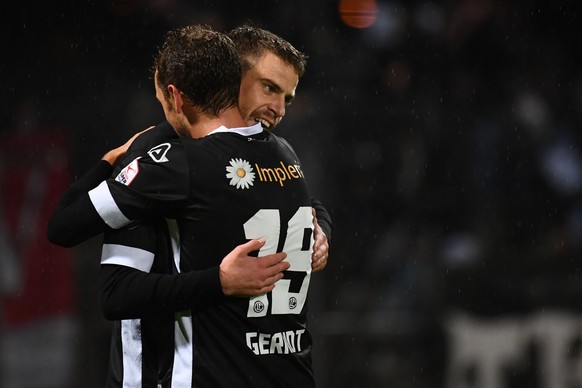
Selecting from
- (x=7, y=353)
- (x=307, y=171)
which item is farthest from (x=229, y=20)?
(x=7, y=353)

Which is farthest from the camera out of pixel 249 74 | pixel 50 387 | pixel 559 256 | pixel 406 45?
pixel 406 45

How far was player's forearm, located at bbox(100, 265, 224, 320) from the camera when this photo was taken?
5.37 ft

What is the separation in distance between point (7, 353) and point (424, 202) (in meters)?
2.24

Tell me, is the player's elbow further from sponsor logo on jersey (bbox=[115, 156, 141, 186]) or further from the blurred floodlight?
the blurred floodlight

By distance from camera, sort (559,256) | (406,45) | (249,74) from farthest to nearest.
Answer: (406,45), (559,256), (249,74)

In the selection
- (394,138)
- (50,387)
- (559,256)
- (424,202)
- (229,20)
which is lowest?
(50,387)

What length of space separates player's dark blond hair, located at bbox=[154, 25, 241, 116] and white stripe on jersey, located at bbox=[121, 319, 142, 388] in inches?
17.8

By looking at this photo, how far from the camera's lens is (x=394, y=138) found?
4.76 meters

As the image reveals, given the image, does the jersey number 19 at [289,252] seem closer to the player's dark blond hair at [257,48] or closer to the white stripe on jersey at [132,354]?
the white stripe on jersey at [132,354]

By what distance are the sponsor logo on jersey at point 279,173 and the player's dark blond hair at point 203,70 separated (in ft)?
0.48

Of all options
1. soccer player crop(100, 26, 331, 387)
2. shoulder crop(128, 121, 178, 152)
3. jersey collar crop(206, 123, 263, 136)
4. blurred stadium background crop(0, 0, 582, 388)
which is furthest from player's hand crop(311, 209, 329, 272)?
blurred stadium background crop(0, 0, 582, 388)

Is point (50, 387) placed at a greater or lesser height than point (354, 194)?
lesser

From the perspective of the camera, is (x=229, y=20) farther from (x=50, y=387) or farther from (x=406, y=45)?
(x=50, y=387)

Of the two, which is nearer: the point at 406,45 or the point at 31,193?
the point at 31,193
